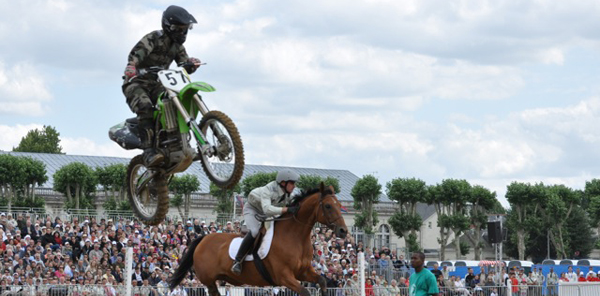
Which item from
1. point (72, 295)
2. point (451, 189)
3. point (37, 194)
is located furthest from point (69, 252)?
point (451, 189)

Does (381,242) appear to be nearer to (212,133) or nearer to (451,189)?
(451,189)

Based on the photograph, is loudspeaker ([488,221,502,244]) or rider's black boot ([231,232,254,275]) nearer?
rider's black boot ([231,232,254,275])

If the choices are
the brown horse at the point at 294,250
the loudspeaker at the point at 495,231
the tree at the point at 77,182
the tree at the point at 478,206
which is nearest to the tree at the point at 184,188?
the tree at the point at 77,182

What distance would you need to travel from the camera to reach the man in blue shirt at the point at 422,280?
1486 cm

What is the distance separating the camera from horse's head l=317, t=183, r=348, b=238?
1561 cm

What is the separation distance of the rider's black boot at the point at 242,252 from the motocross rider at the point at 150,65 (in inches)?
258

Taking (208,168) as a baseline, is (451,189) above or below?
above

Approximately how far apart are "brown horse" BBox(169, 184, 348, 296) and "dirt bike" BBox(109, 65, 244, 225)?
5414 millimetres

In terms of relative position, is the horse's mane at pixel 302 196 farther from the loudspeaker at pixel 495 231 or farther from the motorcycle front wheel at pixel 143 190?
the loudspeaker at pixel 495 231

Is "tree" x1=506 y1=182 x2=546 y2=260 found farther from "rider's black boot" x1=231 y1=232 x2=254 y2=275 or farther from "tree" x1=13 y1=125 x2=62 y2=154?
"rider's black boot" x1=231 y1=232 x2=254 y2=275

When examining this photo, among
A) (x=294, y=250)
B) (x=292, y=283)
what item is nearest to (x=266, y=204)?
(x=294, y=250)

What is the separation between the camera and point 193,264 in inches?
735

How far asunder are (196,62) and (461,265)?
42628 mm

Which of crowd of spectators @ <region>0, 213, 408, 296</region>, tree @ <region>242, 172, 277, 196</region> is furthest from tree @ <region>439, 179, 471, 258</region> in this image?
crowd of spectators @ <region>0, 213, 408, 296</region>
